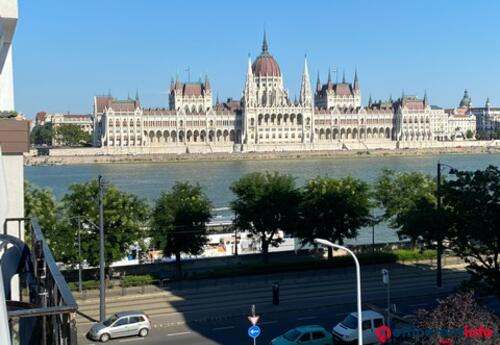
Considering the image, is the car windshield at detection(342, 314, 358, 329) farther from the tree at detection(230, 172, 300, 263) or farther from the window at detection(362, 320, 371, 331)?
the tree at detection(230, 172, 300, 263)

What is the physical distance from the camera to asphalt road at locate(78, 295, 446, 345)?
10656 millimetres

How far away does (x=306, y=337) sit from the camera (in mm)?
9875

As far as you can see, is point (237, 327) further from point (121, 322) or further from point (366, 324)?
point (366, 324)

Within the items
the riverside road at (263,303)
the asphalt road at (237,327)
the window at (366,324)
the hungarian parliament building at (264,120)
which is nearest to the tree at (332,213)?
the riverside road at (263,303)

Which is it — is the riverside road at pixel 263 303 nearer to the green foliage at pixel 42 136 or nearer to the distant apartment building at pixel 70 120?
the green foliage at pixel 42 136

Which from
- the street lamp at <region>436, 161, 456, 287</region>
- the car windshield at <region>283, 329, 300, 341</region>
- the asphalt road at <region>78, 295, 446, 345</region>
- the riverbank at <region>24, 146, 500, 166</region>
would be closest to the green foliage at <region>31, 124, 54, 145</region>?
the riverbank at <region>24, 146, 500, 166</region>

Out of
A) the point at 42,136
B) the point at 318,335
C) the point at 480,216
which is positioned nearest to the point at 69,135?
the point at 42,136

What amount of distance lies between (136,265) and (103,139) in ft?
241

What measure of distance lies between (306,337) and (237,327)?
2.02 meters

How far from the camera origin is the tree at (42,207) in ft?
50.8

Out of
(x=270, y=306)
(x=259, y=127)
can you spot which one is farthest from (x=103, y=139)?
(x=270, y=306)

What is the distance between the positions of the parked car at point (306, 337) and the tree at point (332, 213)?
317 inches

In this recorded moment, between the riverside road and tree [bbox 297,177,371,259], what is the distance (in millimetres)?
1649

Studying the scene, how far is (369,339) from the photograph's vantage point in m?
10.1
